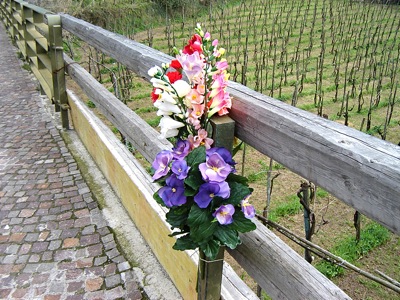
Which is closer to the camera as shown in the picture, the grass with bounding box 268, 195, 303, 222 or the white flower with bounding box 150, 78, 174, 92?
the white flower with bounding box 150, 78, 174, 92

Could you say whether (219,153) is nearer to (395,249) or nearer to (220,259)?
(220,259)

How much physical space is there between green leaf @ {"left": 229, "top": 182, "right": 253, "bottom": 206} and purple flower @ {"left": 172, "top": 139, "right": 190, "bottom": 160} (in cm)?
21

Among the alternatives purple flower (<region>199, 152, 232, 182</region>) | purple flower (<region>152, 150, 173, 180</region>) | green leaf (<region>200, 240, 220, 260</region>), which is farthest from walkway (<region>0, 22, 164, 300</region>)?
purple flower (<region>199, 152, 232, 182</region>)

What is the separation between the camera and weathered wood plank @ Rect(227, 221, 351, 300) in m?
1.36

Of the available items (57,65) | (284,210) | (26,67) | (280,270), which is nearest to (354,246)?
(284,210)

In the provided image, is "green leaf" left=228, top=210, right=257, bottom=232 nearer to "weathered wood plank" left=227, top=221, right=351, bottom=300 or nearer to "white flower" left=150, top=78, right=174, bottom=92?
"weathered wood plank" left=227, top=221, right=351, bottom=300

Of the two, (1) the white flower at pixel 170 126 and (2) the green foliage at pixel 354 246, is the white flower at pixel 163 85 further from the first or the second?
(2) the green foliage at pixel 354 246

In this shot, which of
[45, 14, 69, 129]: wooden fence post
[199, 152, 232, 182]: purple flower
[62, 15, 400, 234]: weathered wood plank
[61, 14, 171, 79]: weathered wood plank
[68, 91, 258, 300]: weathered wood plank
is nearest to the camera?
[62, 15, 400, 234]: weathered wood plank

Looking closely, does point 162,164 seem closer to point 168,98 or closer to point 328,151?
point 168,98

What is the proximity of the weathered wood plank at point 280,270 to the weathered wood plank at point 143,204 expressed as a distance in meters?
0.26

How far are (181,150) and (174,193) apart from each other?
0.17 metres

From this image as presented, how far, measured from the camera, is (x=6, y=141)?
4.50 metres

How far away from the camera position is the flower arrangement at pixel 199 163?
1.40 m

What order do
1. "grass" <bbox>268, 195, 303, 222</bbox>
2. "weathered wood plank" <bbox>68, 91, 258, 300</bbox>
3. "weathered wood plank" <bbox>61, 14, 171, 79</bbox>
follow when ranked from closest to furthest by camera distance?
"weathered wood plank" <bbox>68, 91, 258, 300</bbox> → "weathered wood plank" <bbox>61, 14, 171, 79</bbox> → "grass" <bbox>268, 195, 303, 222</bbox>
